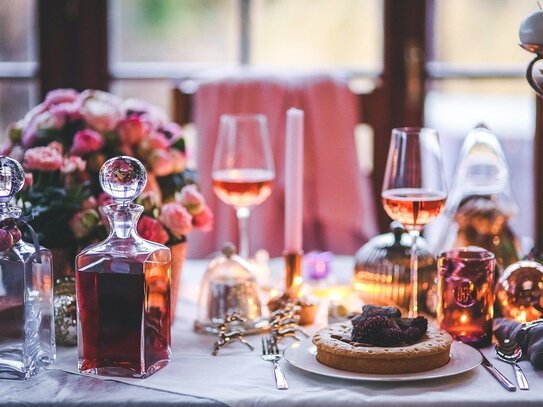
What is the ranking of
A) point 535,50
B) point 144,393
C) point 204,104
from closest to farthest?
point 144,393 < point 535,50 < point 204,104

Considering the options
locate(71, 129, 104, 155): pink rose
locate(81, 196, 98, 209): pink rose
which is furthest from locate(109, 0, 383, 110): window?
locate(81, 196, 98, 209): pink rose

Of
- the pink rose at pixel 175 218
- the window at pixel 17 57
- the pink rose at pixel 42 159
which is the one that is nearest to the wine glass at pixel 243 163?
the pink rose at pixel 175 218

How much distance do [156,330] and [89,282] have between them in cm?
10

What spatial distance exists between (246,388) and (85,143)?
497 millimetres

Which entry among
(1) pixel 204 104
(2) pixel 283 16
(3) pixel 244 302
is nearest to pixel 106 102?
(3) pixel 244 302

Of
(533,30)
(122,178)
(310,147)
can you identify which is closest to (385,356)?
(122,178)

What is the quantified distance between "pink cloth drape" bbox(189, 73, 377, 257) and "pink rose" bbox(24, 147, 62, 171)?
1067 millimetres

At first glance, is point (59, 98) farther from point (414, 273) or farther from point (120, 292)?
point (414, 273)

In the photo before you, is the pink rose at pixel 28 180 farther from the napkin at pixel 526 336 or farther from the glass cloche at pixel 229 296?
the napkin at pixel 526 336

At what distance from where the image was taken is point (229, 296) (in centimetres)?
138

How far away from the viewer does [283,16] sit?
312 cm

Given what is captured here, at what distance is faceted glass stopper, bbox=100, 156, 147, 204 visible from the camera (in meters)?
1.12

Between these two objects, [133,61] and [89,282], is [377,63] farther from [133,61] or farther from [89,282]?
[89,282]

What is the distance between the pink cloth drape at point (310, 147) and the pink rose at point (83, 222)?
43.7 inches
